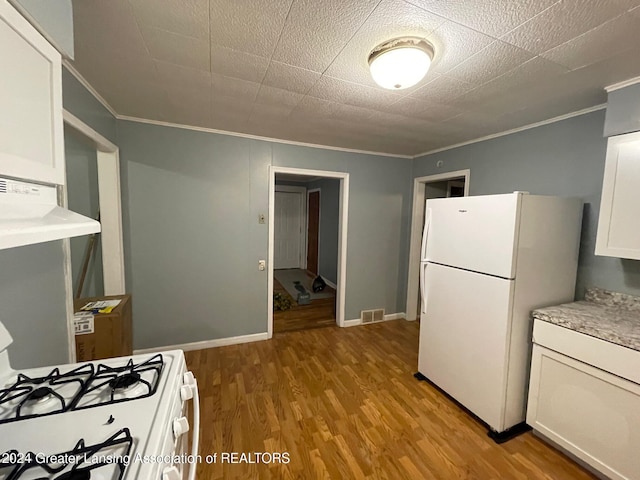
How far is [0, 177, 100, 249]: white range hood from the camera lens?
0.62 metres

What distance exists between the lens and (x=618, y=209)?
1638 mm

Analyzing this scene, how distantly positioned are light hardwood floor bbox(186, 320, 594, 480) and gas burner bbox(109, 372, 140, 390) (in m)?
0.98

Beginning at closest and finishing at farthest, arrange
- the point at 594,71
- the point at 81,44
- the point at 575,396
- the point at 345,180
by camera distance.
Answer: the point at 81,44 → the point at 594,71 → the point at 575,396 → the point at 345,180

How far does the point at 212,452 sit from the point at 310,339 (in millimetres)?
1665

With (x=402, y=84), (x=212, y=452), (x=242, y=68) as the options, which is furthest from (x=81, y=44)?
(x=212, y=452)

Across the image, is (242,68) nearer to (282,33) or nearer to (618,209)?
(282,33)

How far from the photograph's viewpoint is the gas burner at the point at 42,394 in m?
0.87

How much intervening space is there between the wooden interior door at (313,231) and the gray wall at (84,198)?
4.16 metres

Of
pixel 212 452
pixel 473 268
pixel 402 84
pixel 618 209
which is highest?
pixel 402 84

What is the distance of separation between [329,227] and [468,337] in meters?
3.78

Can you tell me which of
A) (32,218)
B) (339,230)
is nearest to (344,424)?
(32,218)

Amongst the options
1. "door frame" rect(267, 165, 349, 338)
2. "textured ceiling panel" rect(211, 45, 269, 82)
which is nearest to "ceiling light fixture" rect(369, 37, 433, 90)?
"textured ceiling panel" rect(211, 45, 269, 82)

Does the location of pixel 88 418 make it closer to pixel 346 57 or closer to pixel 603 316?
pixel 346 57

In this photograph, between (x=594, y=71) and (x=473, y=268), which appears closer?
(x=594, y=71)
